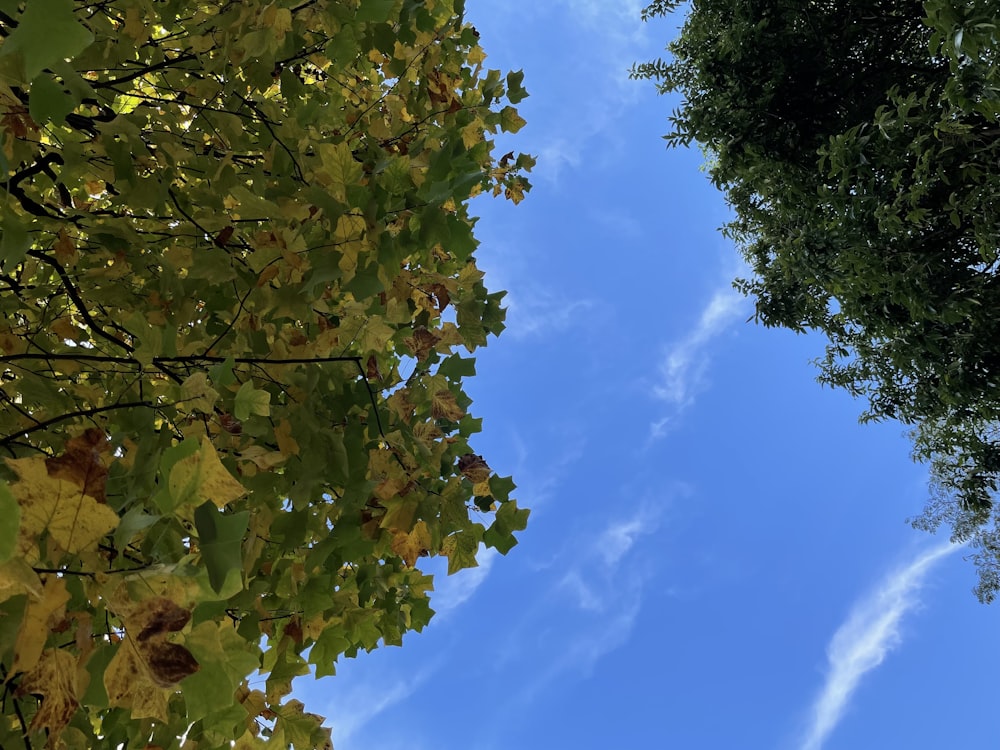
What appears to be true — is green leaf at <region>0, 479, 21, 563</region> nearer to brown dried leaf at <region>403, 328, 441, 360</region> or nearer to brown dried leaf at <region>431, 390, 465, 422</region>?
brown dried leaf at <region>431, 390, 465, 422</region>

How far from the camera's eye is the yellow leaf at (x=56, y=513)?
94cm

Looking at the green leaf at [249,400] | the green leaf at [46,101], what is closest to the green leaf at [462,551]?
the green leaf at [249,400]

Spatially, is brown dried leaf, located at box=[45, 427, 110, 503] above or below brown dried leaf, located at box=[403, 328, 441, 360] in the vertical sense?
below

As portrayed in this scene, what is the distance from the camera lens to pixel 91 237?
251 cm

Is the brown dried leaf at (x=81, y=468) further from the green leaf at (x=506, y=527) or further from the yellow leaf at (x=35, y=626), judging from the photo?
the green leaf at (x=506, y=527)

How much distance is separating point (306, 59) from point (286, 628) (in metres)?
2.98

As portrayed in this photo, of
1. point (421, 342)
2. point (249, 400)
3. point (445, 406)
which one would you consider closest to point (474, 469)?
point (445, 406)

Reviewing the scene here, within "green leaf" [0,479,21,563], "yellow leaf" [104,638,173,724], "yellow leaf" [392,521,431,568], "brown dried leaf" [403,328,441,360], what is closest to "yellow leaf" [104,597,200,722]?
"yellow leaf" [104,638,173,724]

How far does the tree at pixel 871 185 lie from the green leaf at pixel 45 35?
252 inches

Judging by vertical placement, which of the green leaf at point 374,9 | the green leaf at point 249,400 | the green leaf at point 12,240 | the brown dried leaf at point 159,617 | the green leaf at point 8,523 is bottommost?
the brown dried leaf at point 159,617

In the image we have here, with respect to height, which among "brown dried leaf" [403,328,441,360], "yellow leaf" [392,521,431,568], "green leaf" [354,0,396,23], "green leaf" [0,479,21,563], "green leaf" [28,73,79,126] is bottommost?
"green leaf" [0,479,21,563]

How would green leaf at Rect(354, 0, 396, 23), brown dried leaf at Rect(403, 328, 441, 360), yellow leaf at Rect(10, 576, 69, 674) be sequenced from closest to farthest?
yellow leaf at Rect(10, 576, 69, 674)
green leaf at Rect(354, 0, 396, 23)
brown dried leaf at Rect(403, 328, 441, 360)

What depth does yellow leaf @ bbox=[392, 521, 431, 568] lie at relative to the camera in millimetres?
2176

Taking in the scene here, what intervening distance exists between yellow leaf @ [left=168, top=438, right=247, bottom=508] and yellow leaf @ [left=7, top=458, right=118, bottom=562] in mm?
105
